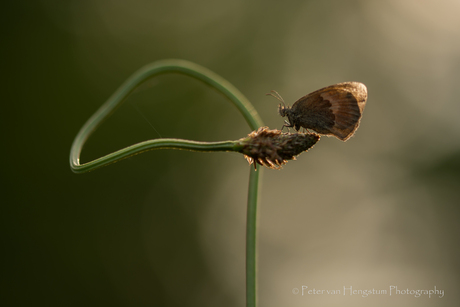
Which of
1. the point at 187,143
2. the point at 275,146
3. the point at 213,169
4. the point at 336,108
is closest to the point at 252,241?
the point at 275,146

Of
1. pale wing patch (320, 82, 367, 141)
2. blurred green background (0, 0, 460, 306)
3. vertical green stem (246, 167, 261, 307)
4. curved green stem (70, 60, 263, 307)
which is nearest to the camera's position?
curved green stem (70, 60, 263, 307)

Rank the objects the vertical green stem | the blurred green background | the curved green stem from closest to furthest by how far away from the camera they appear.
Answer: the curved green stem, the vertical green stem, the blurred green background

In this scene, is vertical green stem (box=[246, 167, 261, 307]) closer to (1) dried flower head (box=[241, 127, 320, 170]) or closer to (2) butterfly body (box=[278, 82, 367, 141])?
(1) dried flower head (box=[241, 127, 320, 170])

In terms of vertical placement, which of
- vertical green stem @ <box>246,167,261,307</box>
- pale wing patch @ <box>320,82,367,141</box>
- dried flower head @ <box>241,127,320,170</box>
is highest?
pale wing patch @ <box>320,82,367,141</box>

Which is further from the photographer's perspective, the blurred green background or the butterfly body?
the blurred green background

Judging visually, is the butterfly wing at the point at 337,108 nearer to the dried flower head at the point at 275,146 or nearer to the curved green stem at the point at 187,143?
the curved green stem at the point at 187,143

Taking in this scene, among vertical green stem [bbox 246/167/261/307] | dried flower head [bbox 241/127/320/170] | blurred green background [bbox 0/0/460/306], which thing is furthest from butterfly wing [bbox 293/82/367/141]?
blurred green background [bbox 0/0/460/306]

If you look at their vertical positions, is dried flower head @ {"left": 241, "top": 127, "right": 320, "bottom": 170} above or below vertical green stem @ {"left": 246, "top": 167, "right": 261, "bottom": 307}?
above
